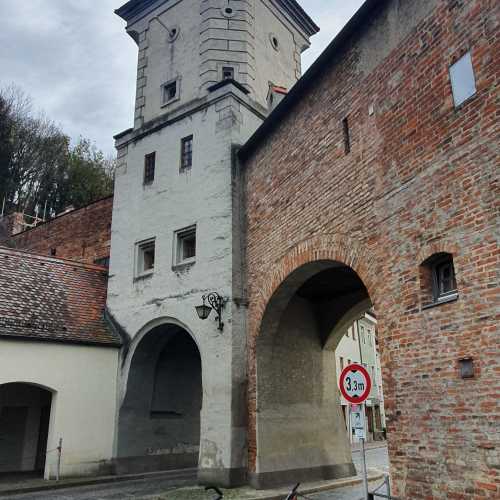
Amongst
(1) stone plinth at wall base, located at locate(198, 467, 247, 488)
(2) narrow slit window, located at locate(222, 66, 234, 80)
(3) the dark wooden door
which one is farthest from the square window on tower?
(1) stone plinth at wall base, located at locate(198, 467, 247, 488)

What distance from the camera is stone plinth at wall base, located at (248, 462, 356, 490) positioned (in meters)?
11.2

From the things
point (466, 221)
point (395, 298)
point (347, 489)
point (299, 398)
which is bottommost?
point (347, 489)

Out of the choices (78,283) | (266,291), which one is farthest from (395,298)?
(78,283)

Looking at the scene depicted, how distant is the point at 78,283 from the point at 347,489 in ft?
32.0

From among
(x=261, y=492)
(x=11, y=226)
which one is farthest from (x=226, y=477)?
(x=11, y=226)

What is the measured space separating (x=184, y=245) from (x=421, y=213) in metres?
8.58

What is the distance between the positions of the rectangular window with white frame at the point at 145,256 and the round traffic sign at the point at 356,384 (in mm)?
9004

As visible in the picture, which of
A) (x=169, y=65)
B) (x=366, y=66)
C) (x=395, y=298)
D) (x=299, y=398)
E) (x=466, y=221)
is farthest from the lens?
(x=169, y=65)

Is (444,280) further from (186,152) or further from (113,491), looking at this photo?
(186,152)

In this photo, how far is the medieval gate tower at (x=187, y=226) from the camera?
40.9 feet

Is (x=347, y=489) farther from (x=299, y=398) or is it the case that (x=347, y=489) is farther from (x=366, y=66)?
(x=366, y=66)

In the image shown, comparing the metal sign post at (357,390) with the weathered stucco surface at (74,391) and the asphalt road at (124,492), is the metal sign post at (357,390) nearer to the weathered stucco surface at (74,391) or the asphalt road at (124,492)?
the asphalt road at (124,492)

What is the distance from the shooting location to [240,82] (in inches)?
626

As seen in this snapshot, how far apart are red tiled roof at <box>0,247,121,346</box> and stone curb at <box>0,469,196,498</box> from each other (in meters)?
3.38
